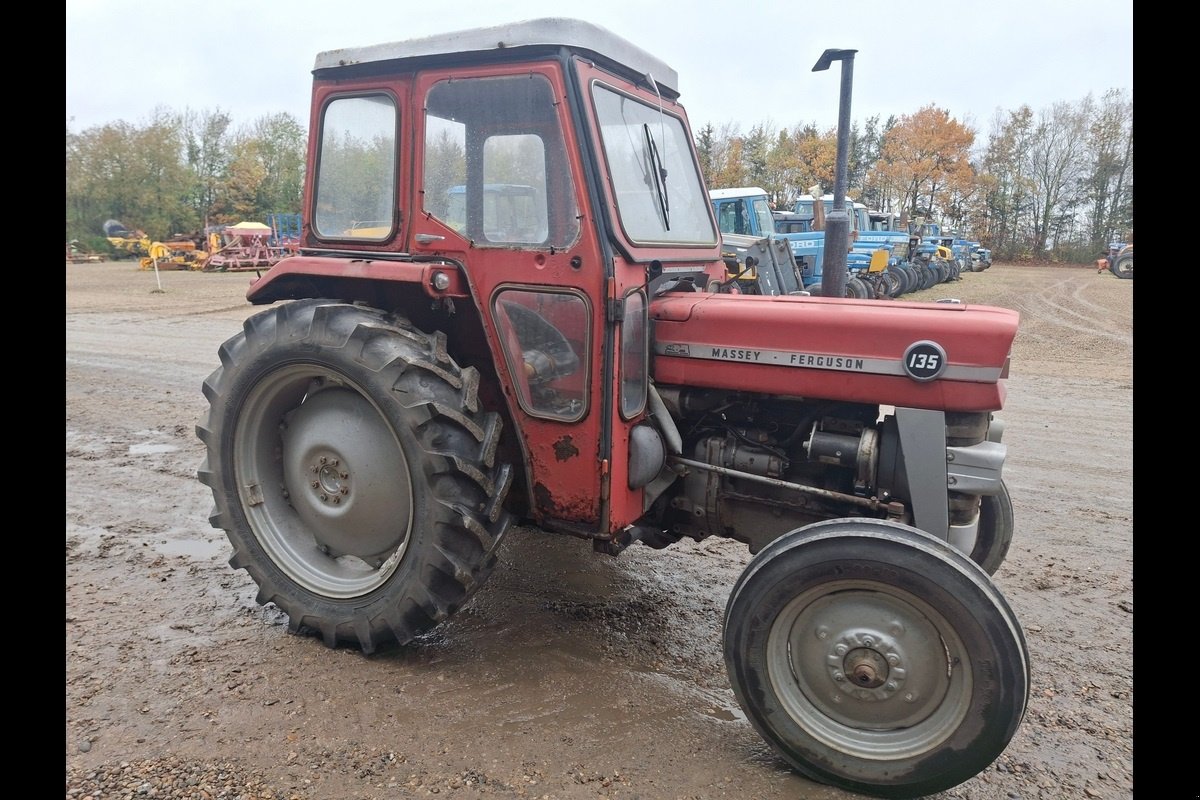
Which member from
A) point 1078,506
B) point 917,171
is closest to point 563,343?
point 1078,506

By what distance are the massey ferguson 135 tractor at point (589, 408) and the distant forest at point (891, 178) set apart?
3281 cm

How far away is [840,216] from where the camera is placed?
3.95m

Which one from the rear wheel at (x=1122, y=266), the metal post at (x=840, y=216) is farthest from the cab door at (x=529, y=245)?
the rear wheel at (x=1122, y=266)

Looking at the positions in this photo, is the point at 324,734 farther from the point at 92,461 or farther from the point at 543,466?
the point at 92,461

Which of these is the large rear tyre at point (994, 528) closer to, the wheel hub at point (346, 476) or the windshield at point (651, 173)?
the windshield at point (651, 173)

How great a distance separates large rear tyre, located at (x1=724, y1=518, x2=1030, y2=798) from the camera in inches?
88.3

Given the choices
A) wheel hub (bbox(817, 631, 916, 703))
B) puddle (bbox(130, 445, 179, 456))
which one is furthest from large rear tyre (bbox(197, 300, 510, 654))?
puddle (bbox(130, 445, 179, 456))

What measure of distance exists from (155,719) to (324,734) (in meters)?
0.63

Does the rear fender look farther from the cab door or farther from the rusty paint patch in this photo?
the rusty paint patch

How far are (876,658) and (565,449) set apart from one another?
4.22 feet

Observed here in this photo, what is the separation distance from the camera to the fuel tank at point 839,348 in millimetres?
2576

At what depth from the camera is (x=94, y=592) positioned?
12.1 feet

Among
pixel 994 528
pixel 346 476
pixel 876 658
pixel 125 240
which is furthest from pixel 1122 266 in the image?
pixel 125 240
